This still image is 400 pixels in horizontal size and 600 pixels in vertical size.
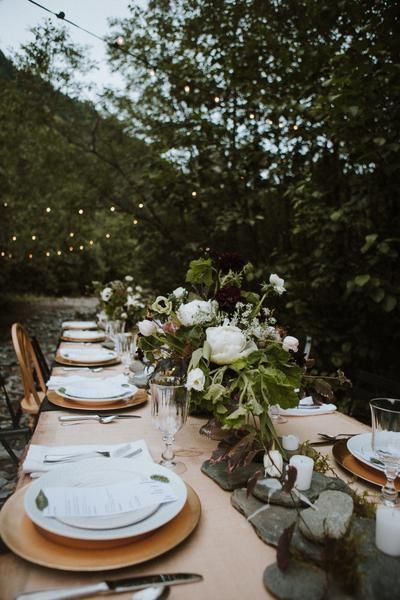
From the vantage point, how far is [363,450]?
1062mm

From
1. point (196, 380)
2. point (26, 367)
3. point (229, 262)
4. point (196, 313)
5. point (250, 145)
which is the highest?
point (250, 145)

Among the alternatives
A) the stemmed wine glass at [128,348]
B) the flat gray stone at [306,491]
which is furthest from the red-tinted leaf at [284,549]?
the stemmed wine glass at [128,348]

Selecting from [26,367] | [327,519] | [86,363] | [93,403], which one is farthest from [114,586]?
[26,367]

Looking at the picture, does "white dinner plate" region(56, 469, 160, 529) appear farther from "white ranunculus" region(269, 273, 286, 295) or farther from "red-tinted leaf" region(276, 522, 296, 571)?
"white ranunculus" region(269, 273, 286, 295)

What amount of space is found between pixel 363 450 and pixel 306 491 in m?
0.29

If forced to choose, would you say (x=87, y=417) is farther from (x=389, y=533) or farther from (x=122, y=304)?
(x=122, y=304)

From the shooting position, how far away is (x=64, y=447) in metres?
1.05

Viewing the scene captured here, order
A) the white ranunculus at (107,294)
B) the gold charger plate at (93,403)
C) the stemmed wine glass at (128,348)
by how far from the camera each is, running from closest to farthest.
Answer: the gold charger plate at (93,403) < the stemmed wine glass at (128,348) < the white ranunculus at (107,294)

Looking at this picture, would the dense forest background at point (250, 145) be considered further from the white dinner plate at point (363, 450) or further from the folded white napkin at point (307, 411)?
the white dinner plate at point (363, 450)

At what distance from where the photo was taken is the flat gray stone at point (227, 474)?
900 mm

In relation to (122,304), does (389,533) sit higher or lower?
lower

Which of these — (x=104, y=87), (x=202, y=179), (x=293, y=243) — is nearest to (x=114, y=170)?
(x=104, y=87)

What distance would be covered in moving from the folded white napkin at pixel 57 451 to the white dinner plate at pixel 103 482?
0.35 ft

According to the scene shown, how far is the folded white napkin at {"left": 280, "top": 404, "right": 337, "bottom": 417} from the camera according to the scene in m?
1.46
